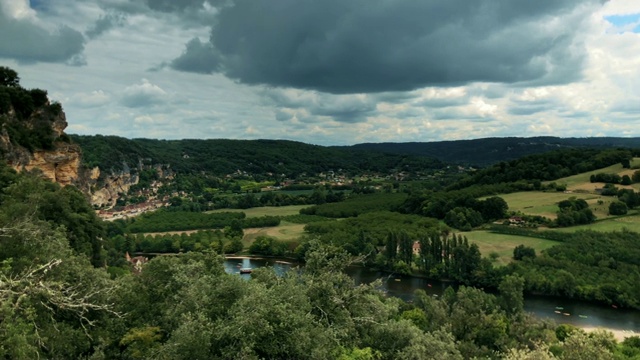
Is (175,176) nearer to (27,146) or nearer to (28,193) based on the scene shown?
(27,146)

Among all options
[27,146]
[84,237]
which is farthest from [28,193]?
[27,146]

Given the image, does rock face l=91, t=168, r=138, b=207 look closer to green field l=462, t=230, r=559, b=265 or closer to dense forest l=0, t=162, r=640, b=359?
green field l=462, t=230, r=559, b=265

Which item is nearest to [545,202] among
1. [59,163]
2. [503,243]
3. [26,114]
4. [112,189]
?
[503,243]

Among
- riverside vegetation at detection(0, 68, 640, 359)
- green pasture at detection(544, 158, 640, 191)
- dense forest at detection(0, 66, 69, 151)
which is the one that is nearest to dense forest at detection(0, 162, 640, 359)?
riverside vegetation at detection(0, 68, 640, 359)

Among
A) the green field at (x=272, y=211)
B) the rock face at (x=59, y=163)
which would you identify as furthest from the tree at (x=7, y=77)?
the green field at (x=272, y=211)

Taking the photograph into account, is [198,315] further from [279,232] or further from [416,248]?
[279,232]

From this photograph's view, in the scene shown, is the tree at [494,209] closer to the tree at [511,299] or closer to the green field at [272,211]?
the tree at [511,299]
